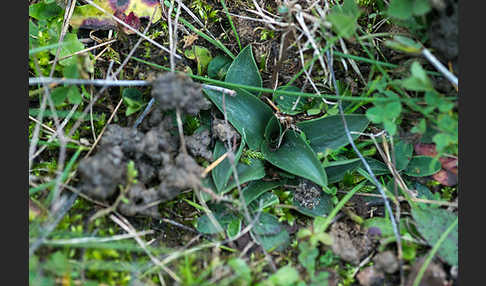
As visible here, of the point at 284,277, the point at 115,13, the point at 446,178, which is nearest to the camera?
the point at 284,277

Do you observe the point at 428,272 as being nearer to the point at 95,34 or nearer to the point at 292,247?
the point at 292,247

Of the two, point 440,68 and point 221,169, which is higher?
point 440,68

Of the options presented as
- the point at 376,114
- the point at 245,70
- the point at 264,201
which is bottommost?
the point at 264,201

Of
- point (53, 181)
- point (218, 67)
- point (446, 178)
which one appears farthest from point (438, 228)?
point (53, 181)

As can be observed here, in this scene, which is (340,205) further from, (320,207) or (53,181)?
(53,181)

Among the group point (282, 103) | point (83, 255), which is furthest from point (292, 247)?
point (83, 255)

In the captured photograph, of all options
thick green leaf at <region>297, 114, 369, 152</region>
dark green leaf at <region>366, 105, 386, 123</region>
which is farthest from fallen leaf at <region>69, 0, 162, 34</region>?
dark green leaf at <region>366, 105, 386, 123</region>
